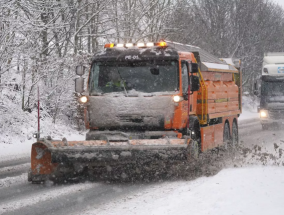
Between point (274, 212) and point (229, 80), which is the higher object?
point (229, 80)

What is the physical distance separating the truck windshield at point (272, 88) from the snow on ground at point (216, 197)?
1358cm

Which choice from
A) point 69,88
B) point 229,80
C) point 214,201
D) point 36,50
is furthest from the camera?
point 69,88

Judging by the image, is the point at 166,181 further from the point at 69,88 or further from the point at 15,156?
the point at 69,88

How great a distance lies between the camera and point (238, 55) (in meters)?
46.1

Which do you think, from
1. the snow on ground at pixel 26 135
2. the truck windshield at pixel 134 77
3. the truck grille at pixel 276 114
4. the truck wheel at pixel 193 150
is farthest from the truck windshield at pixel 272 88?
the truck wheel at pixel 193 150

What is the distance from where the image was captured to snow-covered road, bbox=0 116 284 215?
666cm

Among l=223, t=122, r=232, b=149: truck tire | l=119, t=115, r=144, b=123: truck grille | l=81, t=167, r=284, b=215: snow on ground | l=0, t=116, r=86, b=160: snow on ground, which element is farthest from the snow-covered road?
l=223, t=122, r=232, b=149: truck tire

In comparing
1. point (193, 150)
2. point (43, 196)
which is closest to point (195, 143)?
point (193, 150)

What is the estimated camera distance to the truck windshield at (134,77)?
9914 millimetres

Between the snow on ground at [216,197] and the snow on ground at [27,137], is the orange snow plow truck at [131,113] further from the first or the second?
the snow on ground at [27,137]

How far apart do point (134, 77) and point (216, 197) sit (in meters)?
3.66

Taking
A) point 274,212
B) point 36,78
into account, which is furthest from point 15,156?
point 274,212

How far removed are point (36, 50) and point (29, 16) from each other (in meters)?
1.22

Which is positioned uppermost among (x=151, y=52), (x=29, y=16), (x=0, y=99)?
(x=29, y=16)
